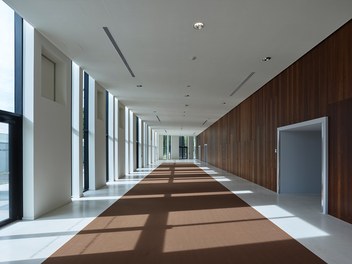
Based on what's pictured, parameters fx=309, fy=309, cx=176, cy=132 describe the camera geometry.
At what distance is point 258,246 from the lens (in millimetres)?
4160

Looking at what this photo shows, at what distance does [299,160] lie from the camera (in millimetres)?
8930

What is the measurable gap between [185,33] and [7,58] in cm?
321

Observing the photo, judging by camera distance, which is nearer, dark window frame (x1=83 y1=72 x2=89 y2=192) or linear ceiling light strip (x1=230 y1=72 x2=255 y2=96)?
linear ceiling light strip (x1=230 y1=72 x2=255 y2=96)

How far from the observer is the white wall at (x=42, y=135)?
222 inches

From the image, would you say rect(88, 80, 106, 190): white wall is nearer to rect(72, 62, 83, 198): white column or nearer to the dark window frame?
the dark window frame

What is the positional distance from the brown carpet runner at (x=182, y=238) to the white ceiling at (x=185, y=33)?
3474 mm

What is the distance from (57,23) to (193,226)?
424cm

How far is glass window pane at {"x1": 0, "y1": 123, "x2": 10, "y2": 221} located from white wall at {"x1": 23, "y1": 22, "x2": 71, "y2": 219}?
318 millimetres

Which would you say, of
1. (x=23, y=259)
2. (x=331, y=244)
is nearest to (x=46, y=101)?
(x=23, y=259)

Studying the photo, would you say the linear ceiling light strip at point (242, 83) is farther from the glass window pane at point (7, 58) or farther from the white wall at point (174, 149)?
the white wall at point (174, 149)

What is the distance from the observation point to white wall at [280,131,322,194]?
888 cm

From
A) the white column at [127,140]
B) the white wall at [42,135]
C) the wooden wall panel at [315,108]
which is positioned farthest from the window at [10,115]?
the white column at [127,140]

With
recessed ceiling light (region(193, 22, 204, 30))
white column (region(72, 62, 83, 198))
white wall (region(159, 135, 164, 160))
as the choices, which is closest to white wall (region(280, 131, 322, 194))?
recessed ceiling light (region(193, 22, 204, 30))

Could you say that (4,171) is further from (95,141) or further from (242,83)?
(242,83)
